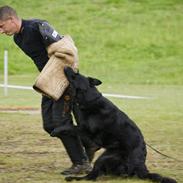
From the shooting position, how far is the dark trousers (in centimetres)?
684

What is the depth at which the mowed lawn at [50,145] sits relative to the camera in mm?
7094

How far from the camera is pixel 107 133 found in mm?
6562

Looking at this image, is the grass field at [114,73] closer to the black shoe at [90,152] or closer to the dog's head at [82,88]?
the black shoe at [90,152]

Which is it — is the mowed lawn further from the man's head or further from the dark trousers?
the man's head

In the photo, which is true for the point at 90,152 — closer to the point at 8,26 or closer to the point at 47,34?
the point at 47,34

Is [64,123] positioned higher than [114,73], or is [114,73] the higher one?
[64,123]

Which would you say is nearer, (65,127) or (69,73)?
(69,73)

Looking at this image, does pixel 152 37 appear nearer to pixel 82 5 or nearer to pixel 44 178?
pixel 82 5

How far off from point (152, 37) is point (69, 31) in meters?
4.33

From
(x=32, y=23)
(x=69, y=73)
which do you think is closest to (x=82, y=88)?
(x=69, y=73)

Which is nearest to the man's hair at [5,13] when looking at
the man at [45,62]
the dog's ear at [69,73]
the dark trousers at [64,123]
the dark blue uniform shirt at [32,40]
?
the man at [45,62]

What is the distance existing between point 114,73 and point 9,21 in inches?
891

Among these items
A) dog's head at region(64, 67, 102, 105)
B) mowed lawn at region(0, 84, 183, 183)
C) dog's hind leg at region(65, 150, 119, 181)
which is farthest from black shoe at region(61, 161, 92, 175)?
dog's head at region(64, 67, 102, 105)

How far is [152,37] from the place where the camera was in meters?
35.2
